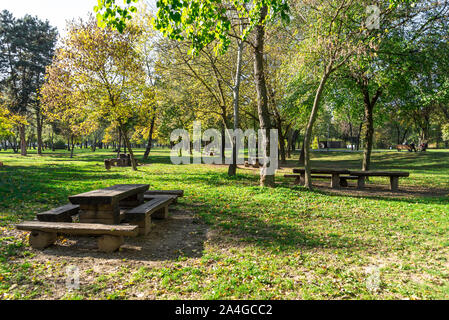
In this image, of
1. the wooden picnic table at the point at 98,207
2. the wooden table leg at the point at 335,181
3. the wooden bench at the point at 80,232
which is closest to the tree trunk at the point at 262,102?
the wooden table leg at the point at 335,181

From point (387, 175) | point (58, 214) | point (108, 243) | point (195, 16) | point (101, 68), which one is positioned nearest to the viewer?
point (108, 243)

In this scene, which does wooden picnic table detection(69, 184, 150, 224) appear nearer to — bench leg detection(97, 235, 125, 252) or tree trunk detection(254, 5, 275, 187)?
bench leg detection(97, 235, 125, 252)

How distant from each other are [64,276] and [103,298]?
2.93 feet

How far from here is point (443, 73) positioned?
37.0 ft

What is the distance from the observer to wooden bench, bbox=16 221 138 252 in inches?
165

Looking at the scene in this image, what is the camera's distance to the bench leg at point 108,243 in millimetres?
4371

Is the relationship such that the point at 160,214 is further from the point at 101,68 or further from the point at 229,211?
the point at 101,68

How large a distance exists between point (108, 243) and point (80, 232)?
1.52ft

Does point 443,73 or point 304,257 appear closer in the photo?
point 304,257

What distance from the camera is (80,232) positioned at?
167 inches

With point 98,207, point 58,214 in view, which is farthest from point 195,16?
point 58,214

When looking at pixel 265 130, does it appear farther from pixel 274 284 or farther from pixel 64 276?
pixel 64 276

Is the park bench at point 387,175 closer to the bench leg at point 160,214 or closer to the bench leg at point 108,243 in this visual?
the bench leg at point 160,214
